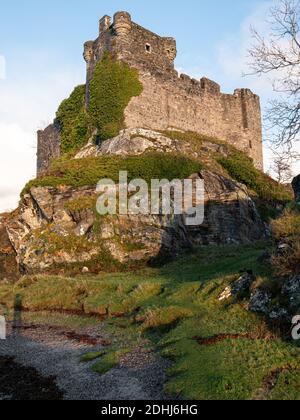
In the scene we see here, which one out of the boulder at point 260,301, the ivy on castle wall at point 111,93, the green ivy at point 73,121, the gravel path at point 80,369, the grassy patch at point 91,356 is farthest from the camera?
the green ivy at point 73,121

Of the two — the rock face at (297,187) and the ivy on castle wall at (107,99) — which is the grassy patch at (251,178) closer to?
the ivy on castle wall at (107,99)

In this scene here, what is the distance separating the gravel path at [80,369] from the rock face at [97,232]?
35.3 ft

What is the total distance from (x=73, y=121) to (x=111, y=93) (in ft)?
19.9

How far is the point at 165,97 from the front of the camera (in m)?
36.5

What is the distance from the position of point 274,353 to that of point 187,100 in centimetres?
3228

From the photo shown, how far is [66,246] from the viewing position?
25.4m

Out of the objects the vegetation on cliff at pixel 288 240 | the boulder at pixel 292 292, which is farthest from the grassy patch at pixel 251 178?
the boulder at pixel 292 292

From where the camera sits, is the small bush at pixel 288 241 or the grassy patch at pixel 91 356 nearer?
the grassy patch at pixel 91 356

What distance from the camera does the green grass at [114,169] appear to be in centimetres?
2916

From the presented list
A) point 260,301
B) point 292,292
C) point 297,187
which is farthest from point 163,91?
point 292,292

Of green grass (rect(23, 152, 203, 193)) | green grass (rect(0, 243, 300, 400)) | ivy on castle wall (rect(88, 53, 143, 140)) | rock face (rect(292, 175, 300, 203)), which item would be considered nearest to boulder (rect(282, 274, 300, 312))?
green grass (rect(0, 243, 300, 400))

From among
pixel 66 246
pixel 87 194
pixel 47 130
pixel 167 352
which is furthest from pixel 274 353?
pixel 47 130

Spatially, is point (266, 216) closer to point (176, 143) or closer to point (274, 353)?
point (176, 143)

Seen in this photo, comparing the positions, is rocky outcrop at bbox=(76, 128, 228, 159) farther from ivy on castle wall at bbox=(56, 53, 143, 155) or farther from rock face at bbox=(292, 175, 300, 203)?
rock face at bbox=(292, 175, 300, 203)
